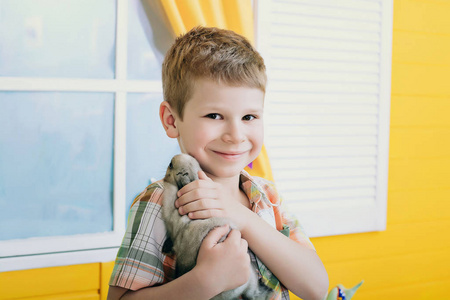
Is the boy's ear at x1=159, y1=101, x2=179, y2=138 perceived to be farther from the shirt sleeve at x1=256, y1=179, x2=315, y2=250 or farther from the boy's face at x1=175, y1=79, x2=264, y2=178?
the shirt sleeve at x1=256, y1=179, x2=315, y2=250

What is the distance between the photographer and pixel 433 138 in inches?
92.3

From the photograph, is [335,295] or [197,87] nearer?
[197,87]

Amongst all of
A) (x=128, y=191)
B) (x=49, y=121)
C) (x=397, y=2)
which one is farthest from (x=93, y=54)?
(x=397, y=2)

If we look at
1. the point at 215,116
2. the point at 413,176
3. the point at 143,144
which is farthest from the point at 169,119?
the point at 413,176

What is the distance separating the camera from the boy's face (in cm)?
91

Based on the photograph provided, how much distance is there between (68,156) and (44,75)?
12.8 inches

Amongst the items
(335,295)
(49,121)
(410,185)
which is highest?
(49,121)

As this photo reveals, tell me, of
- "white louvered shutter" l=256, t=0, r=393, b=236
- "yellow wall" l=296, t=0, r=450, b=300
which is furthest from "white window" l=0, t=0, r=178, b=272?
"yellow wall" l=296, t=0, r=450, b=300

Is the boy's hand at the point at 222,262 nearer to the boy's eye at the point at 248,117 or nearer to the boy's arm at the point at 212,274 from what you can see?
the boy's arm at the point at 212,274

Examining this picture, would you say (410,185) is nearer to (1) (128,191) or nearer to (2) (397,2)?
(2) (397,2)

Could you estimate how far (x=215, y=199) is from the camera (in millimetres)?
850

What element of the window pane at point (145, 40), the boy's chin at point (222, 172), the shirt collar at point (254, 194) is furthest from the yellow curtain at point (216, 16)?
the boy's chin at point (222, 172)

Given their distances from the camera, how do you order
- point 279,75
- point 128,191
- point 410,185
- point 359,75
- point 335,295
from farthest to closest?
point 410,185 → point 359,75 → point 279,75 → point 128,191 → point 335,295

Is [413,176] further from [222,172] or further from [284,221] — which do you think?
[222,172]
